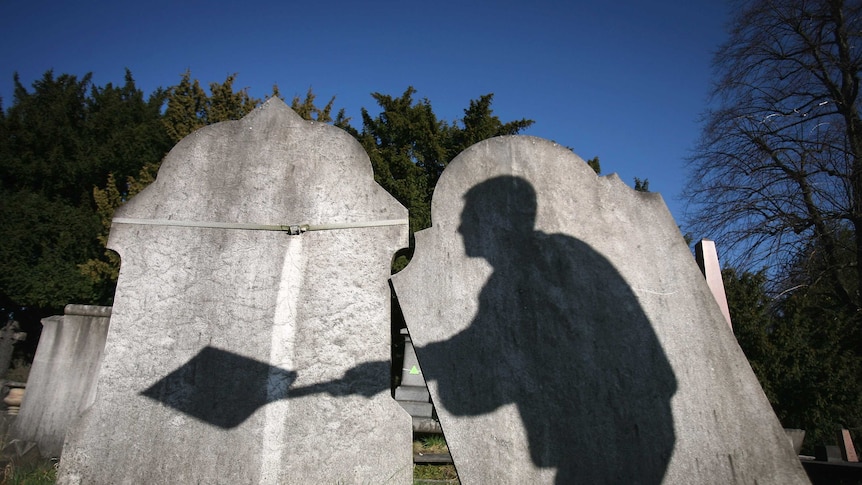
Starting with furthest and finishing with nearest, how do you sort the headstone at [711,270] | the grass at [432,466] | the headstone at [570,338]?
the grass at [432,466]
the headstone at [711,270]
the headstone at [570,338]

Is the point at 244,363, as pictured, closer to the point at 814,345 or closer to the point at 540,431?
the point at 540,431

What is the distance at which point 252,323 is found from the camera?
2656 mm

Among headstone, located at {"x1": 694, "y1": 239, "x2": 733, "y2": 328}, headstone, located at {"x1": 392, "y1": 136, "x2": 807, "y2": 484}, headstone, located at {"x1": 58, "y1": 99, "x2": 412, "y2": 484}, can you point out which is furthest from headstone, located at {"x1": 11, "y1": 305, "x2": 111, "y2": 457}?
headstone, located at {"x1": 694, "y1": 239, "x2": 733, "y2": 328}

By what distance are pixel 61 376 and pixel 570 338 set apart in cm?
582

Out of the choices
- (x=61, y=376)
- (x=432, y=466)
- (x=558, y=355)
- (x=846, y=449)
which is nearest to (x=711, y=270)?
(x=558, y=355)

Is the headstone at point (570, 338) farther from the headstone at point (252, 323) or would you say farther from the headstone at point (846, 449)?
the headstone at point (846, 449)

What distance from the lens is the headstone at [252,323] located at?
242cm

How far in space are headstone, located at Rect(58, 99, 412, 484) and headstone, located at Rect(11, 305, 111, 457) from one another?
12.3 ft

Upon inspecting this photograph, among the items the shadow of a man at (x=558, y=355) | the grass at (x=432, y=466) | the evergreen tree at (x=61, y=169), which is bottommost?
the grass at (x=432, y=466)

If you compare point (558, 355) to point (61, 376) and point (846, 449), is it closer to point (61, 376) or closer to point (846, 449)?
point (61, 376)

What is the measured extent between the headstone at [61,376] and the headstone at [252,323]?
147 inches

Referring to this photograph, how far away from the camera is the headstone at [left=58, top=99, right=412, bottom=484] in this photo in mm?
2424

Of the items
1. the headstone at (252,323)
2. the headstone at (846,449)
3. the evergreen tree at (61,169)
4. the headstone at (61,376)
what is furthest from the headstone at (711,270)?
the evergreen tree at (61,169)

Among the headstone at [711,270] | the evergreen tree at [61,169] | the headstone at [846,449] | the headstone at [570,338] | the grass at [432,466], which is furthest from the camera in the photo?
the evergreen tree at [61,169]
